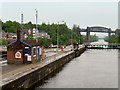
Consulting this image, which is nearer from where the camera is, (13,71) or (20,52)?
(13,71)

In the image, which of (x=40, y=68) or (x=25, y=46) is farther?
(x=25, y=46)

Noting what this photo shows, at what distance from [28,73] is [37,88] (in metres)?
3.74

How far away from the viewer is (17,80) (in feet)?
59.7

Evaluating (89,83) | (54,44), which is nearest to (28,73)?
(89,83)

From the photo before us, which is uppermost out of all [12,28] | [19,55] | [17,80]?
[12,28]

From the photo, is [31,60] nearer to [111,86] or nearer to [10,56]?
[10,56]

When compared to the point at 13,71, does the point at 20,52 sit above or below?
above

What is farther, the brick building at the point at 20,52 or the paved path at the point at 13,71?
the brick building at the point at 20,52

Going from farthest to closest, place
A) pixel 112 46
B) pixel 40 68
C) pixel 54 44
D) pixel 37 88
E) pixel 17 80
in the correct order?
pixel 112 46 < pixel 54 44 < pixel 40 68 < pixel 37 88 < pixel 17 80

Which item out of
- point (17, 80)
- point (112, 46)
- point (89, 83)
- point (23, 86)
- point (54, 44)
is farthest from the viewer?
point (112, 46)

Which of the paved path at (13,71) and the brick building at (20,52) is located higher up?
the brick building at (20,52)

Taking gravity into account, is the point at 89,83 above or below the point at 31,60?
below

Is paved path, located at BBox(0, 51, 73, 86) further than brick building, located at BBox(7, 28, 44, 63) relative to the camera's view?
No

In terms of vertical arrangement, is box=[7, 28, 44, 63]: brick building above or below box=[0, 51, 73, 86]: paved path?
above
